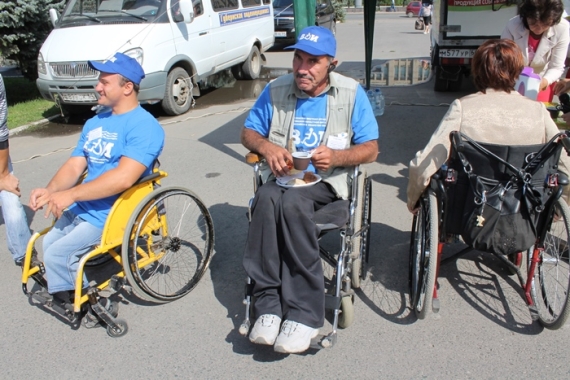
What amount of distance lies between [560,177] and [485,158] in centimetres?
38

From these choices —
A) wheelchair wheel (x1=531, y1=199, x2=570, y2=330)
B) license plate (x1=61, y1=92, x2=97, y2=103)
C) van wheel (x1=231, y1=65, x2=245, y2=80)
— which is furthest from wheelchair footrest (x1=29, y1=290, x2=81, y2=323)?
van wheel (x1=231, y1=65, x2=245, y2=80)

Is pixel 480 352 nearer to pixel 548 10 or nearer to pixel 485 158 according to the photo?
pixel 485 158

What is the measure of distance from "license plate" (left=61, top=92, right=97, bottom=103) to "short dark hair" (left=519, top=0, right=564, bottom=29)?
19.3 ft

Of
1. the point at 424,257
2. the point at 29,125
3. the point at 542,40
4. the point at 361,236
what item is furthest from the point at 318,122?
the point at 29,125

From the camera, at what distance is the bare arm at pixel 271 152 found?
9.87ft

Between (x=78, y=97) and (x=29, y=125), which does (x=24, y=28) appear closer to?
(x=29, y=125)

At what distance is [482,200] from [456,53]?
6.90m

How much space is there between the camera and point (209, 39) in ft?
30.4

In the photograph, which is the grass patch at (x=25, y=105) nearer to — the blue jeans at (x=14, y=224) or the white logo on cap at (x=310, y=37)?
the blue jeans at (x=14, y=224)

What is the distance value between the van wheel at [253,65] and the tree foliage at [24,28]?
365 cm

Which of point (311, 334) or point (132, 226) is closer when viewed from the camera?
point (311, 334)

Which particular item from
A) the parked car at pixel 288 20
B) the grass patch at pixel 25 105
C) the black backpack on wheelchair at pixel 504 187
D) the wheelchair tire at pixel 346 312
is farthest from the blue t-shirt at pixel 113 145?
the parked car at pixel 288 20

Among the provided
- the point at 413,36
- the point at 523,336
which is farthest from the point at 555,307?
the point at 413,36

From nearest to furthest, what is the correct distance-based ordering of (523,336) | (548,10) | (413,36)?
(523,336), (548,10), (413,36)
